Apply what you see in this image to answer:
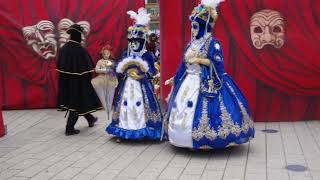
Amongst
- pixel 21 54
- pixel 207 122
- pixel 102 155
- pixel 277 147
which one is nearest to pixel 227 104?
pixel 207 122

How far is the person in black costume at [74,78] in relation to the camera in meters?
7.26

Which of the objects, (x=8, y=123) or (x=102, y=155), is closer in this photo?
(x=102, y=155)

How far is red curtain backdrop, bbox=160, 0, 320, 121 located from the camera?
7730mm

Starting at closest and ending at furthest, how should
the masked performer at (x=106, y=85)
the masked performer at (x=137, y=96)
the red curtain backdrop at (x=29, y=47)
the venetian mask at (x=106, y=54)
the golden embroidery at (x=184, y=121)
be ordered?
1. the golden embroidery at (x=184, y=121)
2. the masked performer at (x=137, y=96)
3. the masked performer at (x=106, y=85)
4. the venetian mask at (x=106, y=54)
5. the red curtain backdrop at (x=29, y=47)

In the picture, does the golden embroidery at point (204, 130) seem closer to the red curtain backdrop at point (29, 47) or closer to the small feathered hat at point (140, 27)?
the small feathered hat at point (140, 27)

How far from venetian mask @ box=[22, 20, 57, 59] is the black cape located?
240 cm

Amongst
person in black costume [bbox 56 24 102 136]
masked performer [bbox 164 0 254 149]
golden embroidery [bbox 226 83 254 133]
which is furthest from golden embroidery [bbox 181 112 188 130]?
person in black costume [bbox 56 24 102 136]

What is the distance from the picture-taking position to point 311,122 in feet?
25.7

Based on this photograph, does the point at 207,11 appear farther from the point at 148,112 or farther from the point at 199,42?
the point at 148,112

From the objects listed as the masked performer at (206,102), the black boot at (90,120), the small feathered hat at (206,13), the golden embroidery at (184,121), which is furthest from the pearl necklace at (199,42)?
the black boot at (90,120)

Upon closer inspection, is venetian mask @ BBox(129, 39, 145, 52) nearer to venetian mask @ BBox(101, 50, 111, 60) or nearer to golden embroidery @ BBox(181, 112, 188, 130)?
golden embroidery @ BBox(181, 112, 188, 130)

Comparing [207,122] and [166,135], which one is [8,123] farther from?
[207,122]

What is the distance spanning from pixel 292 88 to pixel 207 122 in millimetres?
2649

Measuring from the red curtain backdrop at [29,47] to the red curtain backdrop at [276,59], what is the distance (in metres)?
2.06
